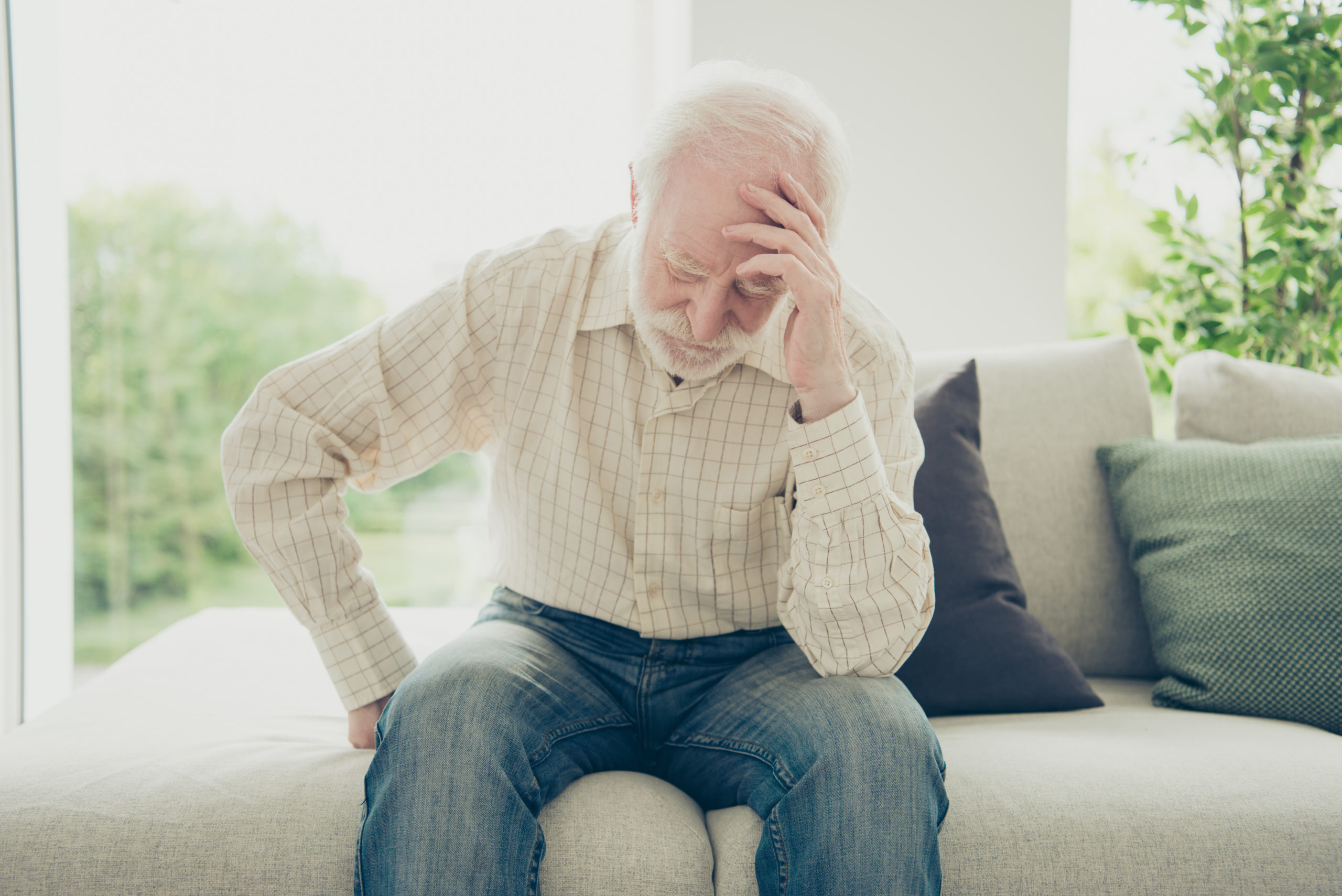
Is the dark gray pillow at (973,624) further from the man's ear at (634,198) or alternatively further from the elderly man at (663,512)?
Answer: the man's ear at (634,198)

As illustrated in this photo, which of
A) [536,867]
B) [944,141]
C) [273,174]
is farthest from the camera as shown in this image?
[273,174]

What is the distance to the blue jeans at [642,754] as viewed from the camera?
2.62ft

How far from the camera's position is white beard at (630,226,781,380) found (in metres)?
1.03

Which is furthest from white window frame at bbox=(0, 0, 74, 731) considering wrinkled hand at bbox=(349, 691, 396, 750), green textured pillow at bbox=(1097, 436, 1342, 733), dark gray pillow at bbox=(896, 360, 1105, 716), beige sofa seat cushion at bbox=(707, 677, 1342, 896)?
green textured pillow at bbox=(1097, 436, 1342, 733)

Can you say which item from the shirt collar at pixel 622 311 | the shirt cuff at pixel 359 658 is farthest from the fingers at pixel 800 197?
the shirt cuff at pixel 359 658

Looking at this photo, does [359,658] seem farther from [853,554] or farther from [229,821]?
[853,554]

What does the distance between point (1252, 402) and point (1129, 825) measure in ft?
2.97

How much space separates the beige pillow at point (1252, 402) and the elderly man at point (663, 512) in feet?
2.47

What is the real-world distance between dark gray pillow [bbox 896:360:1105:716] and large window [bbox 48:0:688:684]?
4.37 feet

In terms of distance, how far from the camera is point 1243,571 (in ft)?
4.24

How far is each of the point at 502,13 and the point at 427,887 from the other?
2152 millimetres

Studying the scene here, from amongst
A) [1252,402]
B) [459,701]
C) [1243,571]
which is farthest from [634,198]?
[1252,402]

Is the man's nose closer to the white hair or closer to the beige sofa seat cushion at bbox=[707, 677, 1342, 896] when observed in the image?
the white hair

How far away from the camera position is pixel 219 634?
1.54 meters
